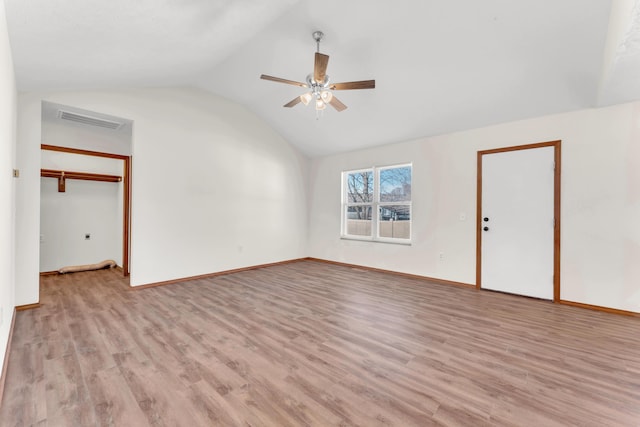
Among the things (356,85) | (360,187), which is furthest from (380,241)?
(356,85)

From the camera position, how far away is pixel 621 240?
316 cm

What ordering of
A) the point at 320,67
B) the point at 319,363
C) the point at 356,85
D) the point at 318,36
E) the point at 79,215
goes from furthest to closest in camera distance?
the point at 79,215 → the point at 318,36 → the point at 356,85 → the point at 320,67 → the point at 319,363

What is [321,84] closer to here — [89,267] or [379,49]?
[379,49]

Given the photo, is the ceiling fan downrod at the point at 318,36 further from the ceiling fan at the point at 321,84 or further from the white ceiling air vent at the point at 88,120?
Result: the white ceiling air vent at the point at 88,120

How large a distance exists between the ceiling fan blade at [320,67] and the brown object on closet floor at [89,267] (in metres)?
5.54

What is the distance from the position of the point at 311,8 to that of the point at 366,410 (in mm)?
3613

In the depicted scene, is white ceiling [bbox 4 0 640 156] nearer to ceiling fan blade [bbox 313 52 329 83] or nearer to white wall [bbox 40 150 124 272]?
ceiling fan blade [bbox 313 52 329 83]

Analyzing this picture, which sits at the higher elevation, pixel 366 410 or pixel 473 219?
pixel 473 219

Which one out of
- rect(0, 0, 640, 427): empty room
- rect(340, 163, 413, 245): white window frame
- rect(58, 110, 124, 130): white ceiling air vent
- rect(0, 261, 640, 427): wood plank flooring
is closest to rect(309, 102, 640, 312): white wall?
rect(0, 0, 640, 427): empty room

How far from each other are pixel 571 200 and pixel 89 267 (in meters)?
7.91

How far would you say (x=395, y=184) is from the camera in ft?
17.3

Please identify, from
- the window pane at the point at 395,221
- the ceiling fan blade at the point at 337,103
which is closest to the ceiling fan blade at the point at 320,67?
the ceiling fan blade at the point at 337,103

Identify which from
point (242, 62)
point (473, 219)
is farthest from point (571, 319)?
point (242, 62)

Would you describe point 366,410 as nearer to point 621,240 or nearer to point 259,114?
point 621,240
